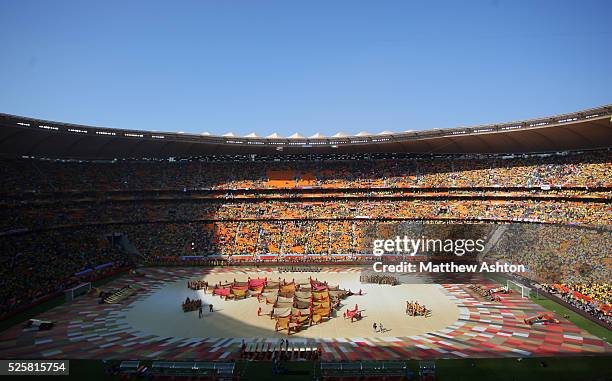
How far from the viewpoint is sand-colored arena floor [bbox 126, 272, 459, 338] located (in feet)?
76.5

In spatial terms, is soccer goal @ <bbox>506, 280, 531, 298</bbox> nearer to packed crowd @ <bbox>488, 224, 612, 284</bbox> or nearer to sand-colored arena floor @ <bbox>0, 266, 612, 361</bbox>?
sand-colored arena floor @ <bbox>0, 266, 612, 361</bbox>

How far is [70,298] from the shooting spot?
101ft

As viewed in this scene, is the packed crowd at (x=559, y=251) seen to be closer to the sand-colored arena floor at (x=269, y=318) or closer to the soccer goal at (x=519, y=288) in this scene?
the soccer goal at (x=519, y=288)

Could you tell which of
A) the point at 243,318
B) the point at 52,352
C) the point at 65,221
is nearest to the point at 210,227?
the point at 65,221

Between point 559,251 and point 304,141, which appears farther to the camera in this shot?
point 304,141

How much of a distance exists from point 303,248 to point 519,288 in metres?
24.0

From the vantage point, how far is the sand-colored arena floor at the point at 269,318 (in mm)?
23328

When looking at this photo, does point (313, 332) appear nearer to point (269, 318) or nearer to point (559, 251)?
point (269, 318)

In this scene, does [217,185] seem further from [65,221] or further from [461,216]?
[461,216]

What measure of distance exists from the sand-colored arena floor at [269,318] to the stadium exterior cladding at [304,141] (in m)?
20.3

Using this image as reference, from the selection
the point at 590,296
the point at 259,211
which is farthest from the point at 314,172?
the point at 590,296

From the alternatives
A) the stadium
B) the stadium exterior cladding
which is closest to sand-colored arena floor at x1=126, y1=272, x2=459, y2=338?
the stadium

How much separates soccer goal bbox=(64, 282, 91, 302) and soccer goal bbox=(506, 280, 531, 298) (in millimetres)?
34843

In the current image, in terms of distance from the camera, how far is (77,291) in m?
32.0
